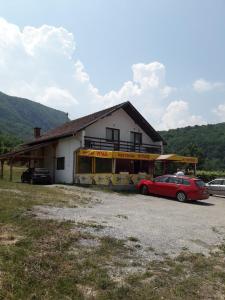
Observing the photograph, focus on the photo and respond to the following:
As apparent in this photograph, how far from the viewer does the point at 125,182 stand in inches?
1007

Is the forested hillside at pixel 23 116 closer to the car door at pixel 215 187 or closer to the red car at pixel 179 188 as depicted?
the car door at pixel 215 187

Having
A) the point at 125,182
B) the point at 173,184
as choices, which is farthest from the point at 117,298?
the point at 125,182

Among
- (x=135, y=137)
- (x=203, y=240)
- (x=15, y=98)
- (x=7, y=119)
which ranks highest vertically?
(x=15, y=98)

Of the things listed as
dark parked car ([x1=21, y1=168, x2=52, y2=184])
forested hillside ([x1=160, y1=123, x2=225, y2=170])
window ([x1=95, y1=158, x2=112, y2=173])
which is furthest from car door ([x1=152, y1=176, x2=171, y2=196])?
forested hillside ([x1=160, y1=123, x2=225, y2=170])

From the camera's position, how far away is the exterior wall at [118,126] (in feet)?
94.1

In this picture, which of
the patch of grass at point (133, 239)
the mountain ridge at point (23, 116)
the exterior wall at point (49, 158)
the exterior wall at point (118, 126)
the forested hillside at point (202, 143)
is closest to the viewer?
the patch of grass at point (133, 239)

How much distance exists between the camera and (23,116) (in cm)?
16538

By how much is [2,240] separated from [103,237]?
237 cm

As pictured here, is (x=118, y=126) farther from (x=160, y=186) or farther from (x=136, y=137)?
(x=160, y=186)

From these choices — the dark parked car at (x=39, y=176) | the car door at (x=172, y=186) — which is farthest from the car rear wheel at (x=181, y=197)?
the dark parked car at (x=39, y=176)

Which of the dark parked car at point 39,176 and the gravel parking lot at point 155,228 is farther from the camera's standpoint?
the dark parked car at point 39,176

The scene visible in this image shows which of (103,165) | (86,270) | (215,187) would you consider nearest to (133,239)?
(86,270)

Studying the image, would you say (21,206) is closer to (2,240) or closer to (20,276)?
(2,240)

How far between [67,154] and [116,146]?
14.8ft
